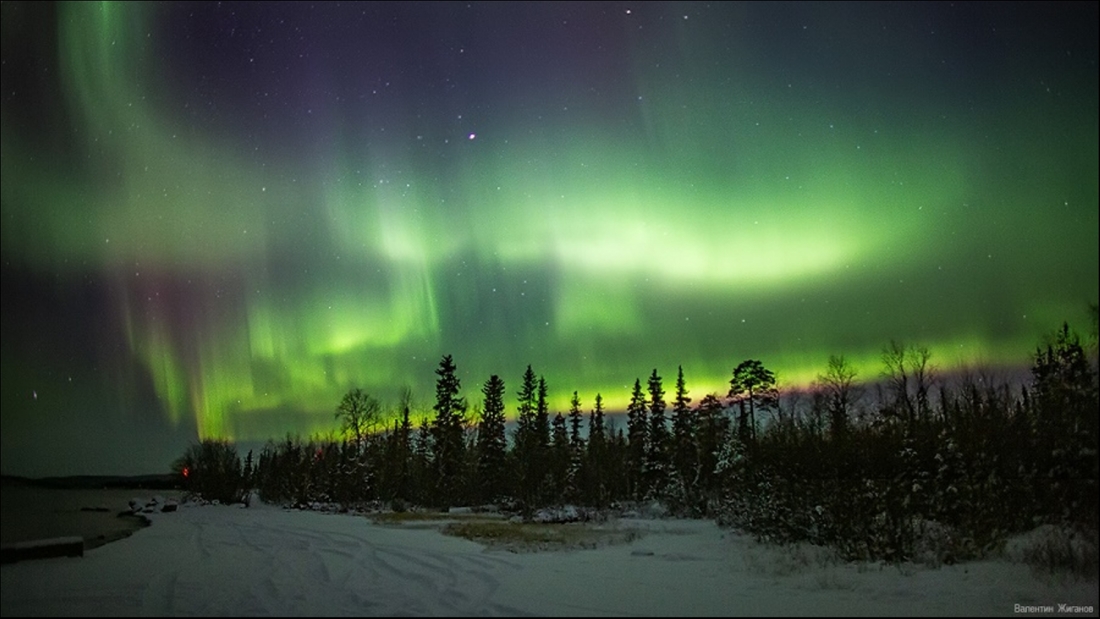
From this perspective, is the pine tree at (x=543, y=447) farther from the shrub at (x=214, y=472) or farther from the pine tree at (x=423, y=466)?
the shrub at (x=214, y=472)

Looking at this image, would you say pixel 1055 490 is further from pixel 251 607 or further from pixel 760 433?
pixel 251 607

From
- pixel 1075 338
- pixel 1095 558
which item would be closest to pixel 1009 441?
pixel 1075 338

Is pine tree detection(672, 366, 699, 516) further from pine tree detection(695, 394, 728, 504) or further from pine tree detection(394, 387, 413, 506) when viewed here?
pine tree detection(394, 387, 413, 506)

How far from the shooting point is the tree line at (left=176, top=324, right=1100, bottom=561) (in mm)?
17484

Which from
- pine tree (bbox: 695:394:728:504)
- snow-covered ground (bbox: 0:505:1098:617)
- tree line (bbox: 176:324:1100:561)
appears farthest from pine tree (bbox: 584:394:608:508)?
snow-covered ground (bbox: 0:505:1098:617)

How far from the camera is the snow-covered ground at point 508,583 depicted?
39.9ft

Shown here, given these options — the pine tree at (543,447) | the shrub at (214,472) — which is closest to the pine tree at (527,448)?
the pine tree at (543,447)

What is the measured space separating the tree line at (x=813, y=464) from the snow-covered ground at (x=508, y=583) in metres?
2.18

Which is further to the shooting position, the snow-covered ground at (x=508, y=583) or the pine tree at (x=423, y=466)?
the pine tree at (x=423, y=466)

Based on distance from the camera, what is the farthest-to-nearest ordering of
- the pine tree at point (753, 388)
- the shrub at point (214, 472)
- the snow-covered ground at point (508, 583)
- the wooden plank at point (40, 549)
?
1. the shrub at point (214, 472)
2. the pine tree at point (753, 388)
3. the wooden plank at point (40, 549)
4. the snow-covered ground at point (508, 583)

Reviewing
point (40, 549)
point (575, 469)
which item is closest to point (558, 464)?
point (575, 469)

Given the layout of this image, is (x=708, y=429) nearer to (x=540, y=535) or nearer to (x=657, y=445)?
(x=657, y=445)

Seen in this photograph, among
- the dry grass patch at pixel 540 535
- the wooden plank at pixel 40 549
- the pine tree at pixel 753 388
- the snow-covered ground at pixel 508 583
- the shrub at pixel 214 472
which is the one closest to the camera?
the snow-covered ground at pixel 508 583

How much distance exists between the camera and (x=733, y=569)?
1692 cm
